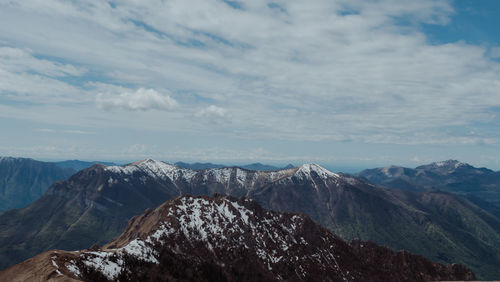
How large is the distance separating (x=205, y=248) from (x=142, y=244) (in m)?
47.7

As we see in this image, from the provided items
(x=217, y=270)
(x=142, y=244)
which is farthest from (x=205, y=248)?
(x=142, y=244)

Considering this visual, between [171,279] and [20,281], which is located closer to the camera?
[20,281]

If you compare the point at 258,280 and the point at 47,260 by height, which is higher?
the point at 47,260

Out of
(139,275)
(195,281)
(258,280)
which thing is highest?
(139,275)

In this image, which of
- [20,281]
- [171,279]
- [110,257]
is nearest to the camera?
[20,281]

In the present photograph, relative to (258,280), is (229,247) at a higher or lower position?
higher

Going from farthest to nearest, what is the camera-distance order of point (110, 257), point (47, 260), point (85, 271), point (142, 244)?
1. point (142, 244)
2. point (110, 257)
3. point (85, 271)
4. point (47, 260)

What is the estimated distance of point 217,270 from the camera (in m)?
177

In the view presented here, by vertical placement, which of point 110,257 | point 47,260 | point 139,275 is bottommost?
point 139,275

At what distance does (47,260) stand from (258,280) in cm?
12826

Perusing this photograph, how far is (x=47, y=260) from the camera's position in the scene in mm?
91875

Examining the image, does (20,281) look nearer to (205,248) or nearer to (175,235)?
(175,235)

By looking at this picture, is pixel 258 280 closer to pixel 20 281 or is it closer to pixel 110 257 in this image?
pixel 110 257

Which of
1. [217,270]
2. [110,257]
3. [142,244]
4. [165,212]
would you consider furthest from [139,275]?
[165,212]
